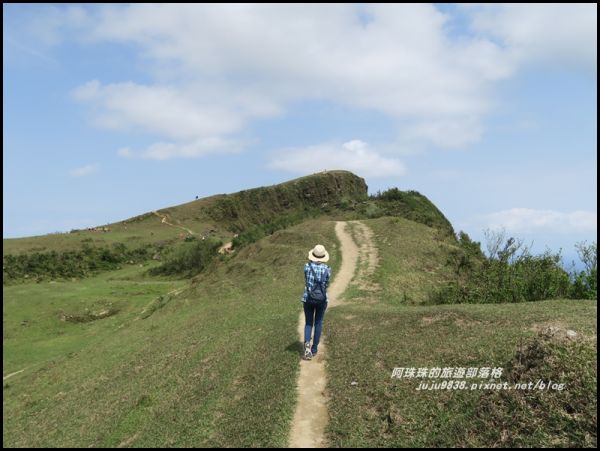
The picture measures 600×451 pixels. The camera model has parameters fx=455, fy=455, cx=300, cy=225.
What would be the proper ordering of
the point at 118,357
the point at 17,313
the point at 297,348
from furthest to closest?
the point at 17,313 → the point at 118,357 → the point at 297,348

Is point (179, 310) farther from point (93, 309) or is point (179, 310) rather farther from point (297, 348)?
point (297, 348)

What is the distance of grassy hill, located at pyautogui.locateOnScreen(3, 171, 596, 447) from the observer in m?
8.26

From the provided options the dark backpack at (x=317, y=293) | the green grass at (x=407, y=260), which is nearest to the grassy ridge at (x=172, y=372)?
the dark backpack at (x=317, y=293)

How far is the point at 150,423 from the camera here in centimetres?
1105

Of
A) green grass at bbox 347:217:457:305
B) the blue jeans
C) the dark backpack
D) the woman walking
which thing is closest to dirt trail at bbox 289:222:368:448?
the woman walking

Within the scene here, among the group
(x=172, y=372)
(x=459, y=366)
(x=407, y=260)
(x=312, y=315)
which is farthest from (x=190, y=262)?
(x=459, y=366)

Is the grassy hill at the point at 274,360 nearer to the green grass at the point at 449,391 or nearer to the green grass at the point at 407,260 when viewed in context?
the green grass at the point at 449,391

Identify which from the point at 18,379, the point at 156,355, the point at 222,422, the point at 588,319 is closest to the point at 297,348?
the point at 222,422

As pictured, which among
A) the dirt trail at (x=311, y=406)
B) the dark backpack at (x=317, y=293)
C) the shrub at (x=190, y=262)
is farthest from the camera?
the shrub at (x=190, y=262)

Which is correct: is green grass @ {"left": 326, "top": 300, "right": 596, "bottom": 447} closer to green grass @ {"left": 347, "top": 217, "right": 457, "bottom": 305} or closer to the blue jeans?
the blue jeans

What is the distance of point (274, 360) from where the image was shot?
13.0m

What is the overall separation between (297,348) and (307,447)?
516 cm

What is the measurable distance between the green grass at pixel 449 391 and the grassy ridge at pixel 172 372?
4.83 ft

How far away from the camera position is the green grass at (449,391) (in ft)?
24.5
